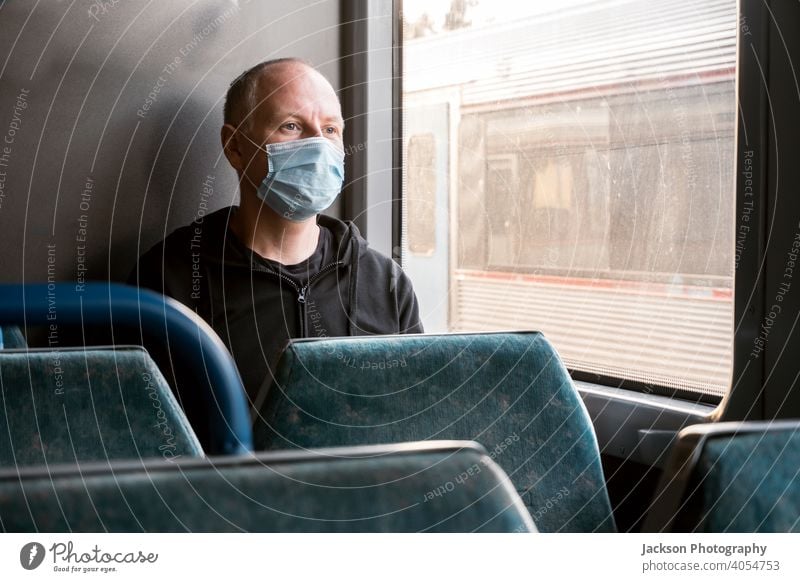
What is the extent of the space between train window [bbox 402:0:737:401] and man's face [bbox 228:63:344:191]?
270 millimetres

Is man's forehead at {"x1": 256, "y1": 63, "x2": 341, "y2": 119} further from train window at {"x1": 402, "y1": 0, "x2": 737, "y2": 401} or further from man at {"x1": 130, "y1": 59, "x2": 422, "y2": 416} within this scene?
train window at {"x1": 402, "y1": 0, "x2": 737, "y2": 401}

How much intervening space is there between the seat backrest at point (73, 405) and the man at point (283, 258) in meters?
0.50

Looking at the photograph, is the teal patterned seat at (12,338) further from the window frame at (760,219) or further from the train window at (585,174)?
the window frame at (760,219)

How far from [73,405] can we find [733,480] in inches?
19.1

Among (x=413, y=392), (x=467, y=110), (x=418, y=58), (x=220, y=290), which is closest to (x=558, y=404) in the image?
(x=413, y=392)

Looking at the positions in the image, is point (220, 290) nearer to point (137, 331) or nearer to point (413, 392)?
point (137, 331)

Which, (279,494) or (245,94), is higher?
(245,94)

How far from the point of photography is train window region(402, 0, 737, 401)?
0.94 m

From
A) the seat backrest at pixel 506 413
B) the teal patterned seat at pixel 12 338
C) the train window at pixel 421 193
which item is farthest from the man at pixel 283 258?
the seat backrest at pixel 506 413

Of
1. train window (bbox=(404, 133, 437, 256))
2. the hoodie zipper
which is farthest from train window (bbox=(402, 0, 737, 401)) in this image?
the hoodie zipper

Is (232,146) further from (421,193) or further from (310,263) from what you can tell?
(421,193)

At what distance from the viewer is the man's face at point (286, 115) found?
115 centimetres

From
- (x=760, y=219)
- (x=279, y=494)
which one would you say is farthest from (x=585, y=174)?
(x=279, y=494)

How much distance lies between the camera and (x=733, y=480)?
0.31 metres
